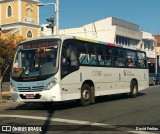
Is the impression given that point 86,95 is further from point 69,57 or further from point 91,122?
point 91,122

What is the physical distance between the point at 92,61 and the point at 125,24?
1739 inches

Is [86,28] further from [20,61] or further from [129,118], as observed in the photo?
[129,118]

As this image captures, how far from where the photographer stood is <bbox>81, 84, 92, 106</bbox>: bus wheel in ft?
53.1

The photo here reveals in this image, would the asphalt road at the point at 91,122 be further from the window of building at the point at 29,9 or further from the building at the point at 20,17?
the window of building at the point at 29,9

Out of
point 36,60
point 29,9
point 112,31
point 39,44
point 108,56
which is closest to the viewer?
point 36,60

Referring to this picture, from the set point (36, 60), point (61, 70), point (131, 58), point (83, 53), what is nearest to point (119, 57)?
point (131, 58)

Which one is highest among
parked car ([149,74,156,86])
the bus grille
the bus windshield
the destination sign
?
the destination sign

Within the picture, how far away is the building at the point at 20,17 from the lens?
51.1 m

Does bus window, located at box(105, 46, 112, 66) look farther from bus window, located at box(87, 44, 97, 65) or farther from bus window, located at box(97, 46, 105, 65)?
bus window, located at box(87, 44, 97, 65)

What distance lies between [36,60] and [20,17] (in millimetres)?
37522

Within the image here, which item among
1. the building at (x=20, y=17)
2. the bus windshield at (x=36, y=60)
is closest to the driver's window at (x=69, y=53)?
the bus windshield at (x=36, y=60)

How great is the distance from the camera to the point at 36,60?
15.0 meters

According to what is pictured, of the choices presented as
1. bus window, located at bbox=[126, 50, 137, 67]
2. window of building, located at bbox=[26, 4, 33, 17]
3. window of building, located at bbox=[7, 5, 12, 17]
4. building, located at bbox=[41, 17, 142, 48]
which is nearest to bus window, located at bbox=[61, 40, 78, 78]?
bus window, located at bbox=[126, 50, 137, 67]

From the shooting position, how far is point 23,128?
1026cm
